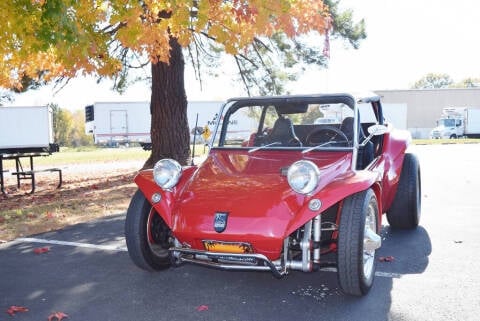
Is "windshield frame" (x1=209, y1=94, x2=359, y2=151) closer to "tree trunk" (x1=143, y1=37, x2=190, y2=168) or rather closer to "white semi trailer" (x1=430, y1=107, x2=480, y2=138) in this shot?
"tree trunk" (x1=143, y1=37, x2=190, y2=168)

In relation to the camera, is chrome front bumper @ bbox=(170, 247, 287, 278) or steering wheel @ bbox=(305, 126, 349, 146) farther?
steering wheel @ bbox=(305, 126, 349, 146)

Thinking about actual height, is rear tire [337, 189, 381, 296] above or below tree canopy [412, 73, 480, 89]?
below

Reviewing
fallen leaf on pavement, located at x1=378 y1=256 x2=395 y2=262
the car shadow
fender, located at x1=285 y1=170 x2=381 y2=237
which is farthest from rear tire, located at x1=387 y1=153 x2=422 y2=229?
fender, located at x1=285 y1=170 x2=381 y2=237

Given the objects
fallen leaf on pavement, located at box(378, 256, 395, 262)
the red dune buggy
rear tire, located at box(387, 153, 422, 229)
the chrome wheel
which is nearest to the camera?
the red dune buggy

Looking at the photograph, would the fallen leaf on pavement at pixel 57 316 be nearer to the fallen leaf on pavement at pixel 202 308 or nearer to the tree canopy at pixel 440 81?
the fallen leaf on pavement at pixel 202 308

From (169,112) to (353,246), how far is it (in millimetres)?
9046

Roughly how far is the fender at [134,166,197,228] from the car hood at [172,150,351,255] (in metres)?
0.05

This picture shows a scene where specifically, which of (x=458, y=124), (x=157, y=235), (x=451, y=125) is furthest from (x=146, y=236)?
(x=458, y=124)

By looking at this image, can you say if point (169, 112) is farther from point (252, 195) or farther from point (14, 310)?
point (14, 310)

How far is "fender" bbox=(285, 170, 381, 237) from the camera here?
11.7ft

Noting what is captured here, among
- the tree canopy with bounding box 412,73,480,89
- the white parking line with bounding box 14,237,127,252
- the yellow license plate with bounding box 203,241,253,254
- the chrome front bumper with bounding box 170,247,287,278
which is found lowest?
the white parking line with bounding box 14,237,127,252

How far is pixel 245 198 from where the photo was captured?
12.6 feet

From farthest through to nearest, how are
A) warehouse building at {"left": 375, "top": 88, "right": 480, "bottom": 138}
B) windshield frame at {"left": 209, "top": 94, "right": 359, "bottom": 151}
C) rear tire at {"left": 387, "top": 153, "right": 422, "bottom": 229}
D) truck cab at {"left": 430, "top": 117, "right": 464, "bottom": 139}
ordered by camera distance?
warehouse building at {"left": 375, "top": 88, "right": 480, "bottom": 138}, truck cab at {"left": 430, "top": 117, "right": 464, "bottom": 139}, rear tire at {"left": 387, "top": 153, "right": 422, "bottom": 229}, windshield frame at {"left": 209, "top": 94, "right": 359, "bottom": 151}

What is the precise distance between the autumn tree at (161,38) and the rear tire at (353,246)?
3.43 m
